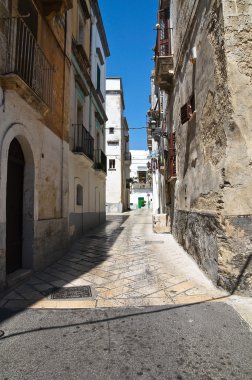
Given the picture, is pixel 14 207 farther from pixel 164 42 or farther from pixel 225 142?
pixel 164 42

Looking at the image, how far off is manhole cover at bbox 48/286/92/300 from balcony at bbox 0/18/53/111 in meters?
3.05

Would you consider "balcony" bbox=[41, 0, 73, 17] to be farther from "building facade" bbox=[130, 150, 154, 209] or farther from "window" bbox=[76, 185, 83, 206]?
"building facade" bbox=[130, 150, 154, 209]

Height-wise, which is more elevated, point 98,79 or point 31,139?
point 98,79

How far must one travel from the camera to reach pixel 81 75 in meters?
10.3

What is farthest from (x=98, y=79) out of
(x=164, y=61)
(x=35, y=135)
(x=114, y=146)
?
(x=114, y=146)

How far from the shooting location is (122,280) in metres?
4.74

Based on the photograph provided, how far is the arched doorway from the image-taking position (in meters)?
4.88

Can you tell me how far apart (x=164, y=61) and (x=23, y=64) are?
19.5ft

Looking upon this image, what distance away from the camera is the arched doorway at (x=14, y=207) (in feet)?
16.0

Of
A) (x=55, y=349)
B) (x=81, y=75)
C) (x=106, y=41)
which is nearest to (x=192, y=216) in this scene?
(x=55, y=349)

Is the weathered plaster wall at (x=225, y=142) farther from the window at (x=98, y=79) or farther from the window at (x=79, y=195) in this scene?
the window at (x=98, y=79)

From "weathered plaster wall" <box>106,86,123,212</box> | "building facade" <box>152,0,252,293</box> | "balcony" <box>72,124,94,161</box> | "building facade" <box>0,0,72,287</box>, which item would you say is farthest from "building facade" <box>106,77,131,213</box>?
"building facade" <box>152,0,252,293</box>

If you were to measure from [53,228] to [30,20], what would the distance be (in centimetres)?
409

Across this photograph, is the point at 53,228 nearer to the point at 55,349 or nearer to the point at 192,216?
the point at 192,216
